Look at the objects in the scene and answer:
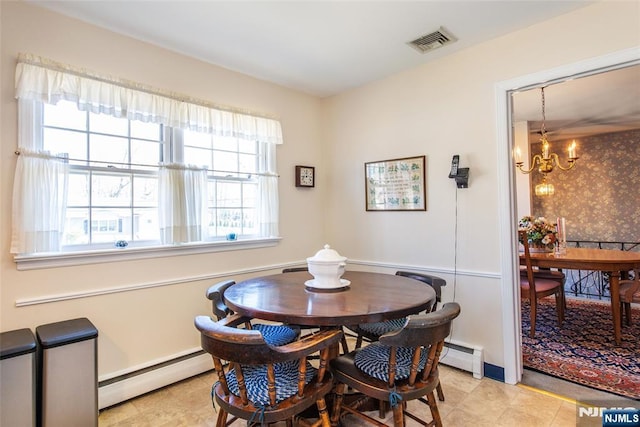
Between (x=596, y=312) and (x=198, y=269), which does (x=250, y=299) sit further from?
(x=596, y=312)

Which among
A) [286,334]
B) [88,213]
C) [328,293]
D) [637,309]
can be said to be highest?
[88,213]

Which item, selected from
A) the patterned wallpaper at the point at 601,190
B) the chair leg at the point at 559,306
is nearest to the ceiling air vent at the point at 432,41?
the chair leg at the point at 559,306

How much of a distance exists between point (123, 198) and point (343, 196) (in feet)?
6.83

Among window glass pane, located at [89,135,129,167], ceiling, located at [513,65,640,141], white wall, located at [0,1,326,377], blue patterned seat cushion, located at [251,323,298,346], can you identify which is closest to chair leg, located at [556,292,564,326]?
ceiling, located at [513,65,640,141]

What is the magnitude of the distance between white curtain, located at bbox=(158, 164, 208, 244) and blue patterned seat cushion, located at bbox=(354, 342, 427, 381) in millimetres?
1628

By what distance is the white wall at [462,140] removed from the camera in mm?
2215

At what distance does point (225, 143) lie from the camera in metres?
3.02

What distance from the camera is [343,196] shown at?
3.64 meters

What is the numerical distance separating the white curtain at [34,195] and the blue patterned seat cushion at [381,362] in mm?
1966

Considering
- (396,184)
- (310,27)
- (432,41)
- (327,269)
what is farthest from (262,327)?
(432,41)

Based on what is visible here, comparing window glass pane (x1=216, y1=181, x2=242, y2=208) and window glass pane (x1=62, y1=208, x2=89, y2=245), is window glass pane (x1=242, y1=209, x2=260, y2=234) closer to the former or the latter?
window glass pane (x1=216, y1=181, x2=242, y2=208)

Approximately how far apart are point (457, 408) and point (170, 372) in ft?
6.75

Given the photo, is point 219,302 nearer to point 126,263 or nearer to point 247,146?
point 126,263

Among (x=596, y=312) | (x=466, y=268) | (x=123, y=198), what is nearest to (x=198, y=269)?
(x=123, y=198)
